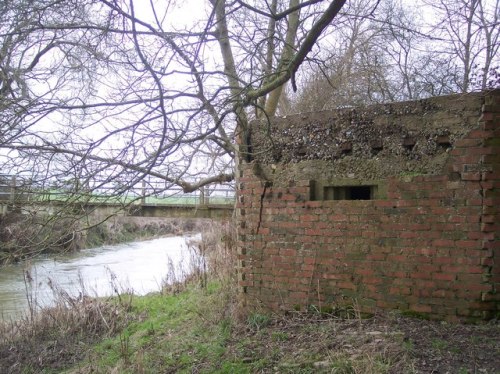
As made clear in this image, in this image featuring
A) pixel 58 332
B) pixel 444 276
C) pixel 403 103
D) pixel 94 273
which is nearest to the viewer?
pixel 444 276

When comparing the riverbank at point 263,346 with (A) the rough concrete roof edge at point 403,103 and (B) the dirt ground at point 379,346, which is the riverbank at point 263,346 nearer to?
(B) the dirt ground at point 379,346

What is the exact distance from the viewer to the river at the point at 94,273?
10.9 meters

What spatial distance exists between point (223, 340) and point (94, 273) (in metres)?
11.6

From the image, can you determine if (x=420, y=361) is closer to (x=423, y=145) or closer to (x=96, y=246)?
(x=423, y=145)

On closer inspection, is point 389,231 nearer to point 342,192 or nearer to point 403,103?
point 342,192

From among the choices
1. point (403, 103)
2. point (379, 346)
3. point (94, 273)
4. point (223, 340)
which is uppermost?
point (403, 103)

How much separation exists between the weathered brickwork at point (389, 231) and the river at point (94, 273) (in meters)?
4.18

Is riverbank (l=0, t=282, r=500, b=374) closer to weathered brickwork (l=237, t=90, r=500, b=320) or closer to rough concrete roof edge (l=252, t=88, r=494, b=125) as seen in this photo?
weathered brickwork (l=237, t=90, r=500, b=320)

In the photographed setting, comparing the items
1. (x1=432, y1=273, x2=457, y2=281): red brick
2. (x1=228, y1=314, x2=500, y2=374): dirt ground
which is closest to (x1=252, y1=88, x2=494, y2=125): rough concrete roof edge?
(x1=432, y1=273, x2=457, y2=281): red brick

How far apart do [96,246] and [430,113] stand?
2255cm

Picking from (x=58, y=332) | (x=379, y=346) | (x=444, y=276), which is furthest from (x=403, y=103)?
(x=58, y=332)

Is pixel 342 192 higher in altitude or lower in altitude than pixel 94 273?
higher

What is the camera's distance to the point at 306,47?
4602 millimetres

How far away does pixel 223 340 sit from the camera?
5.56 m
